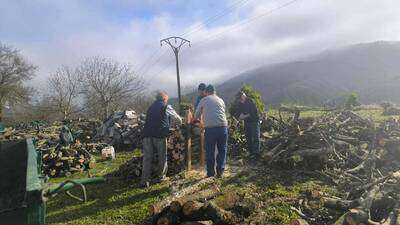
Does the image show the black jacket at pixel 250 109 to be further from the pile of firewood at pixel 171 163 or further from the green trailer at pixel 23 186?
the green trailer at pixel 23 186

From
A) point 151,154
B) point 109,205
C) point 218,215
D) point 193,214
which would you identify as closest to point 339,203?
point 218,215

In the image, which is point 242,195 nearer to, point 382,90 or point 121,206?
point 121,206

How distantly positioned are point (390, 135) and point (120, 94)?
3209 cm

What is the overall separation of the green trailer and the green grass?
2.10m

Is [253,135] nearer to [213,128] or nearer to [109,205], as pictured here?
[213,128]

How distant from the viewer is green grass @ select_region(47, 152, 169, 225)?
6.64m

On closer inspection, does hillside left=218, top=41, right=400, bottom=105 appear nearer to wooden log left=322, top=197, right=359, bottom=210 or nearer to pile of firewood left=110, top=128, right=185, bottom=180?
pile of firewood left=110, top=128, right=185, bottom=180

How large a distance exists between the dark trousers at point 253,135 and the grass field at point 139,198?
1702mm

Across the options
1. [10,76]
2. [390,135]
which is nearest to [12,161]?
[390,135]

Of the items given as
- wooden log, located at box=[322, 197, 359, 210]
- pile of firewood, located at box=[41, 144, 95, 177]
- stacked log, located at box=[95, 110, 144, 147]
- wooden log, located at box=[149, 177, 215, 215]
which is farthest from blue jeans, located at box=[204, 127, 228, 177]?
stacked log, located at box=[95, 110, 144, 147]

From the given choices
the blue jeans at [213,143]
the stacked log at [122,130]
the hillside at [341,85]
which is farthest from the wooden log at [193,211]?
the hillside at [341,85]

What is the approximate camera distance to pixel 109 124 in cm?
1814

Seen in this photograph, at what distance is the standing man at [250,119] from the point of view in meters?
10.9

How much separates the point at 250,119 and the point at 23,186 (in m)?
7.44
